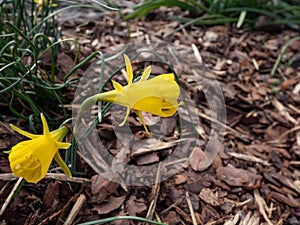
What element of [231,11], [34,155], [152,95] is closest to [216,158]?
[152,95]

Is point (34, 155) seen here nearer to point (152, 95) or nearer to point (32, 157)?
point (32, 157)

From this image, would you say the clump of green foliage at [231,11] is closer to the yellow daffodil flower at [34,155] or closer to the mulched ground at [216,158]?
the mulched ground at [216,158]

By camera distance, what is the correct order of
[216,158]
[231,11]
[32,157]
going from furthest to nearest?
[231,11]
[216,158]
[32,157]

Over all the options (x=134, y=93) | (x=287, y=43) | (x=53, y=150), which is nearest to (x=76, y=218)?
(x=53, y=150)

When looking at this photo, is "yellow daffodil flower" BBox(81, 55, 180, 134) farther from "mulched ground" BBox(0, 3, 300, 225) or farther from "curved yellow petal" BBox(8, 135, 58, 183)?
"mulched ground" BBox(0, 3, 300, 225)

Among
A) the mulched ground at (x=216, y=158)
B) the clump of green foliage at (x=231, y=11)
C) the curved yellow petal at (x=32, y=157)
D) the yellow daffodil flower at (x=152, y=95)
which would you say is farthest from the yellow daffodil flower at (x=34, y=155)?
the clump of green foliage at (x=231, y=11)

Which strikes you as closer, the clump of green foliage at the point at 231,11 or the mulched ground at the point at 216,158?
the mulched ground at the point at 216,158

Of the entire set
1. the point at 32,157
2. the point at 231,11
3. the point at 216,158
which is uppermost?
the point at 32,157

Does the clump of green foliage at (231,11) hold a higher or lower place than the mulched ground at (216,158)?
higher

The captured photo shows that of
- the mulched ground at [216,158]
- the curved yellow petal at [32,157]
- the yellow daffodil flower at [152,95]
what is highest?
the yellow daffodil flower at [152,95]
